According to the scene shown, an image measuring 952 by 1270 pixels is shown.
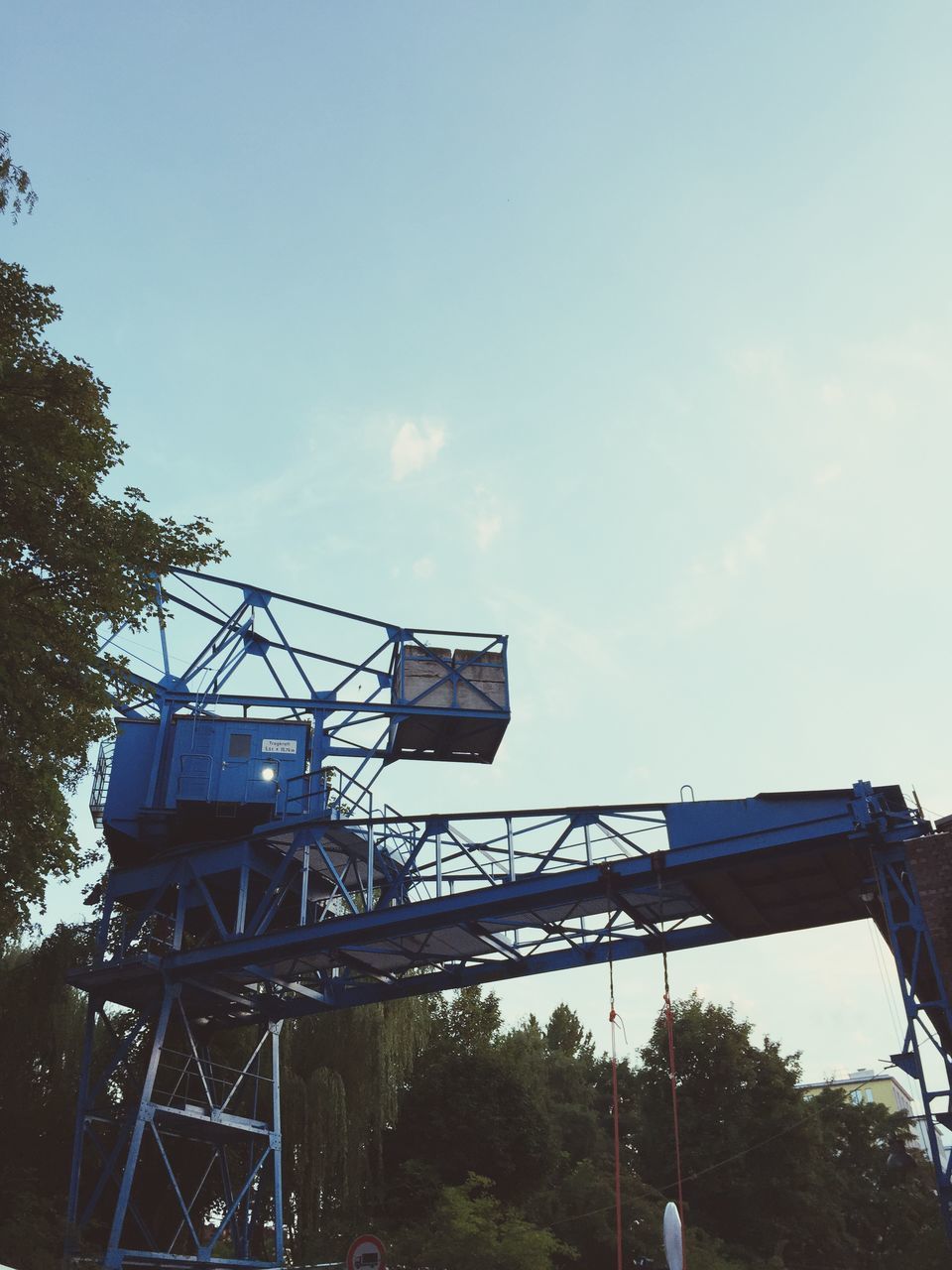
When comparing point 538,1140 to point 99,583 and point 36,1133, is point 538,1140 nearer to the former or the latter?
point 36,1133

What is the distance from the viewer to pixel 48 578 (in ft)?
48.9

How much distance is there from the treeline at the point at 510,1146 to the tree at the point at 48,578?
9.48 m

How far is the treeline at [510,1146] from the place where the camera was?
24734 mm

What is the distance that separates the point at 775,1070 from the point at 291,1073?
21030 mm

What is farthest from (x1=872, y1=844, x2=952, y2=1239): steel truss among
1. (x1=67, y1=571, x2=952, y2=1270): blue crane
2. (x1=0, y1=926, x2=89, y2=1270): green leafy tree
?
(x1=0, y1=926, x2=89, y2=1270): green leafy tree

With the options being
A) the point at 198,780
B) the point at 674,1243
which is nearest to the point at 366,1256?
A: the point at 674,1243

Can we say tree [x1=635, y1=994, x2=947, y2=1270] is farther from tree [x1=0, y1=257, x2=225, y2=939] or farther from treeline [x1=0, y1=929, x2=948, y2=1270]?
tree [x1=0, y1=257, x2=225, y2=939]

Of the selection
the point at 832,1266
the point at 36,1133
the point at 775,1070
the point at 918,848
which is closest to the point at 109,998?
the point at 36,1133

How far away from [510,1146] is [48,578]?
25.7m

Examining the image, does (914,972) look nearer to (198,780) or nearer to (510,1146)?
(198,780)

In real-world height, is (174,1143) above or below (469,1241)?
above

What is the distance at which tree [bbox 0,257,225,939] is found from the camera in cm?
1409

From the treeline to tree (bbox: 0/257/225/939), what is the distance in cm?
948

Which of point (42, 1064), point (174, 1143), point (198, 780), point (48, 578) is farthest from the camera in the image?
point (174, 1143)
